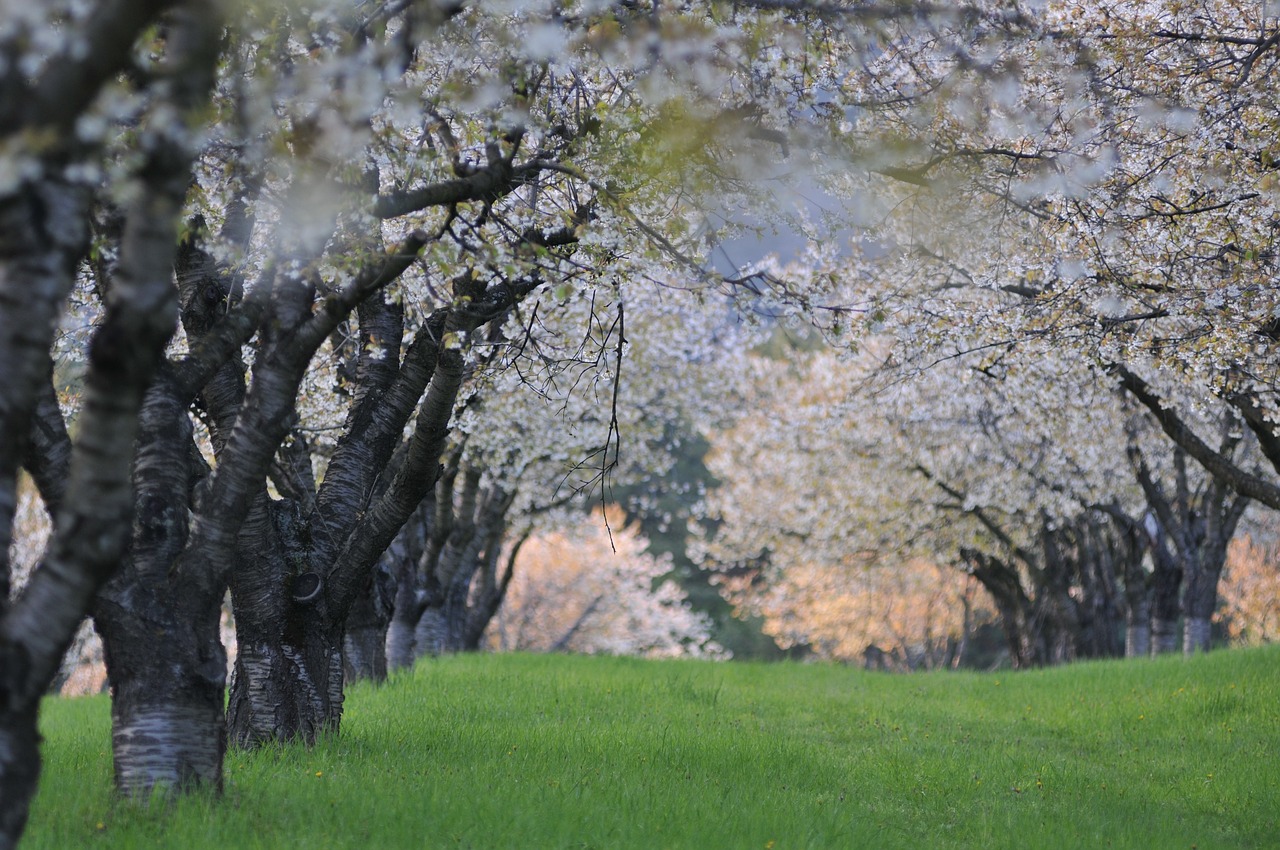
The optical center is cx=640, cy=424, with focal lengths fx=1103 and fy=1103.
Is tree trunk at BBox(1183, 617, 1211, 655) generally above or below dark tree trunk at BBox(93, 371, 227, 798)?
below

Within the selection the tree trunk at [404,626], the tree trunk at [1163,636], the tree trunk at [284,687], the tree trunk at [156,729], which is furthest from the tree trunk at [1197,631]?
the tree trunk at [156,729]

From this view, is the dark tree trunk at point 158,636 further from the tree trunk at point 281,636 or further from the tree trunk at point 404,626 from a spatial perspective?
the tree trunk at point 404,626

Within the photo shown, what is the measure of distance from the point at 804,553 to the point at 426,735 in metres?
25.0

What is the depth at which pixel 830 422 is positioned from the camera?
25594mm

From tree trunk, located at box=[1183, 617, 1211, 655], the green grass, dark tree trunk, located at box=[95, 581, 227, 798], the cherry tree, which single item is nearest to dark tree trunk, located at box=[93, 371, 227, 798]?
dark tree trunk, located at box=[95, 581, 227, 798]

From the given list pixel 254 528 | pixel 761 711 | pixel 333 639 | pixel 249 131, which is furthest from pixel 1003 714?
pixel 249 131

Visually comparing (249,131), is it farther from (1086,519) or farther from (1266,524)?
(1266,524)

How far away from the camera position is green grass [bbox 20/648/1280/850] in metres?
6.46

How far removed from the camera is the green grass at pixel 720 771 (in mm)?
6465

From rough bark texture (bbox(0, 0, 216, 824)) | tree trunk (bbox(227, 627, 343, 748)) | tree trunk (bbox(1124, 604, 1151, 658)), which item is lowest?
tree trunk (bbox(1124, 604, 1151, 658))

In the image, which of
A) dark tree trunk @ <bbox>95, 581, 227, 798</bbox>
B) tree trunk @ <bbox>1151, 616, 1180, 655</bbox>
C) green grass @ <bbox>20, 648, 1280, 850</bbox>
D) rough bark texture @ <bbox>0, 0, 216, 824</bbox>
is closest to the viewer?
rough bark texture @ <bbox>0, 0, 216, 824</bbox>

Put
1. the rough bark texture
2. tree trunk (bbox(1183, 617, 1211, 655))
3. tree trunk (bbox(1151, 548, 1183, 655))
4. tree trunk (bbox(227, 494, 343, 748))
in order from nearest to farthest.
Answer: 1. the rough bark texture
2. tree trunk (bbox(227, 494, 343, 748))
3. tree trunk (bbox(1183, 617, 1211, 655))
4. tree trunk (bbox(1151, 548, 1183, 655))

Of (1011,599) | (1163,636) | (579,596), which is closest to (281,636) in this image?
(1163,636)

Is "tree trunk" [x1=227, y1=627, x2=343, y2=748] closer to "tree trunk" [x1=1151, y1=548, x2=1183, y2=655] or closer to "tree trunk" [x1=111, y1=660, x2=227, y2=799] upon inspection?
"tree trunk" [x1=111, y1=660, x2=227, y2=799]
